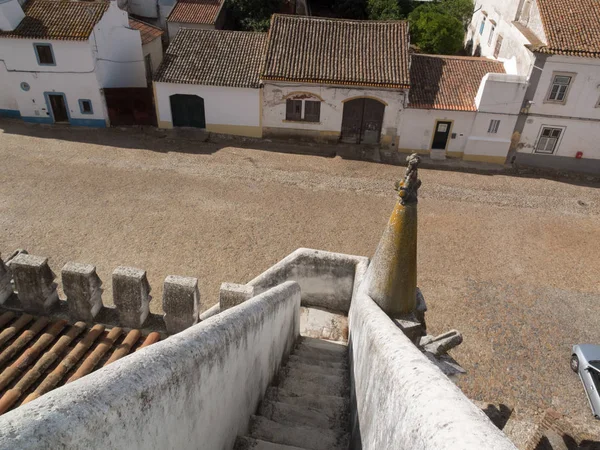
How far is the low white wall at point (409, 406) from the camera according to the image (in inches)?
93.2

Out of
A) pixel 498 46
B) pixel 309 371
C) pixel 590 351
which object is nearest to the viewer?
pixel 309 371

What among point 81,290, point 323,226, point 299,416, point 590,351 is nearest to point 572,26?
point 323,226

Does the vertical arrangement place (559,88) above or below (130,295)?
above

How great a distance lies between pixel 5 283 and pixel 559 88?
22.5 metres

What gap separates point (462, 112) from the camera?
2158 cm

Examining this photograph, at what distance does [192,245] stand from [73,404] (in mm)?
13382

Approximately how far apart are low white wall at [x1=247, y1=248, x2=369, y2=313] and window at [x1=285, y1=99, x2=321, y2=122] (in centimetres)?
1507

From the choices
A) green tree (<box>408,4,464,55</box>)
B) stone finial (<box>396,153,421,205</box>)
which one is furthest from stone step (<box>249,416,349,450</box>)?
green tree (<box>408,4,464,55</box>)

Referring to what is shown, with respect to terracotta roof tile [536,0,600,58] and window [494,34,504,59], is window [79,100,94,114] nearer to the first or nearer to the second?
terracotta roof tile [536,0,600,58]

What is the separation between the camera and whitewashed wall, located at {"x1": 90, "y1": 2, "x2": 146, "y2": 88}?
72.2 feet

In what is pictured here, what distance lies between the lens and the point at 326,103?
22422 millimetres

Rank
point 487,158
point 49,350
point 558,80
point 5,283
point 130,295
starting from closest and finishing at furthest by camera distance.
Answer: point 49,350, point 130,295, point 5,283, point 558,80, point 487,158

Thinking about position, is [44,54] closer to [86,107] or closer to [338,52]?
[86,107]

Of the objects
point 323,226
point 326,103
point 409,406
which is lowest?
point 323,226
